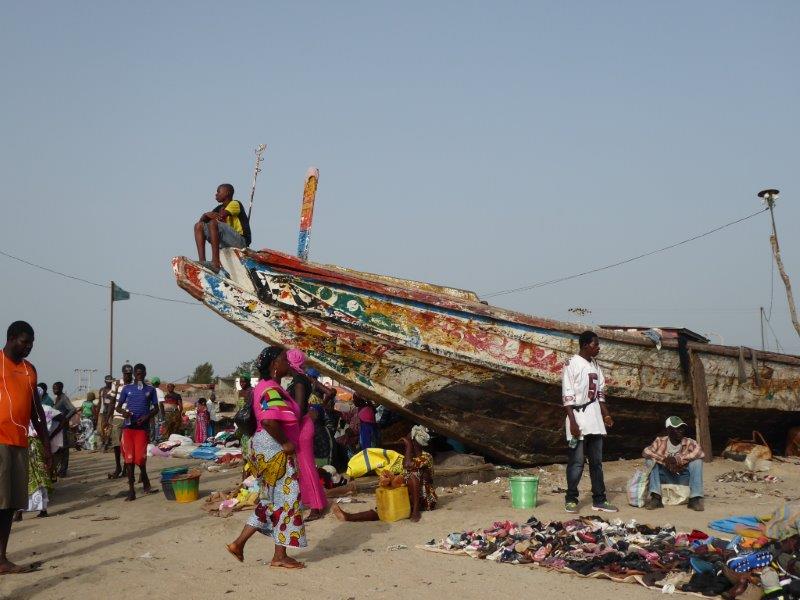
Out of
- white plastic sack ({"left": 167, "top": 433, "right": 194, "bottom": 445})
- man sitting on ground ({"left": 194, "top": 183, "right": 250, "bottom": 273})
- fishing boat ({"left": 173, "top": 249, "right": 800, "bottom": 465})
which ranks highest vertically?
man sitting on ground ({"left": 194, "top": 183, "right": 250, "bottom": 273})

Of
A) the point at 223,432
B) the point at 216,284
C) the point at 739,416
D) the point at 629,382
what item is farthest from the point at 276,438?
the point at 223,432

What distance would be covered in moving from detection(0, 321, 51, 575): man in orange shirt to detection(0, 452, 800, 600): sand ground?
0.42 metres

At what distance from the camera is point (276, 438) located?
186 inches

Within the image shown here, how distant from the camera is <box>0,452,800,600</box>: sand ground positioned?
4.28 metres

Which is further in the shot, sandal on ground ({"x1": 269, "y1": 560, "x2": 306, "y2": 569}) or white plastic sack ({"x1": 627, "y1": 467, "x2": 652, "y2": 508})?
white plastic sack ({"x1": 627, "y1": 467, "x2": 652, "y2": 508})

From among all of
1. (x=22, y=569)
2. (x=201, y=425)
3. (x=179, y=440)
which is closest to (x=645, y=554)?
(x=22, y=569)

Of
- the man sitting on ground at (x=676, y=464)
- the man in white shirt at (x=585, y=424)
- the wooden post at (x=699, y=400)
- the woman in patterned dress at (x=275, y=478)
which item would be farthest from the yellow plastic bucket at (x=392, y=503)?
the wooden post at (x=699, y=400)

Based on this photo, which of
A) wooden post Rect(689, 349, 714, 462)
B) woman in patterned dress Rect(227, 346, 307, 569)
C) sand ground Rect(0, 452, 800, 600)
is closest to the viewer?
sand ground Rect(0, 452, 800, 600)

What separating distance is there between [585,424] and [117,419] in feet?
33.7

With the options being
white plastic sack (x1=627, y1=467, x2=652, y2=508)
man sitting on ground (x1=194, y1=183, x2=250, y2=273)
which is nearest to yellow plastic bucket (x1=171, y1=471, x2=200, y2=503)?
man sitting on ground (x1=194, y1=183, x2=250, y2=273)

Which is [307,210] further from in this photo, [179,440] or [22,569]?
[179,440]

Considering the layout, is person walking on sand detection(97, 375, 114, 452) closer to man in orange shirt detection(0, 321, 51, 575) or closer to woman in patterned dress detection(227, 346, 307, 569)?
man in orange shirt detection(0, 321, 51, 575)

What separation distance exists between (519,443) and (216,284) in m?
4.02

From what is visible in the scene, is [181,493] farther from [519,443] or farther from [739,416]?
[739,416]
